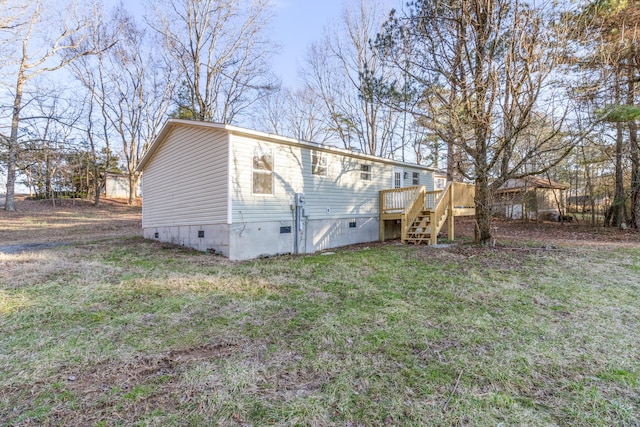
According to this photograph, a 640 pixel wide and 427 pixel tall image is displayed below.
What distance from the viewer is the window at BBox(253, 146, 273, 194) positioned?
846 cm

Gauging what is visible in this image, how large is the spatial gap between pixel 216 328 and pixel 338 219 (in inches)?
286

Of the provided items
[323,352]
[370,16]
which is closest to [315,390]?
[323,352]

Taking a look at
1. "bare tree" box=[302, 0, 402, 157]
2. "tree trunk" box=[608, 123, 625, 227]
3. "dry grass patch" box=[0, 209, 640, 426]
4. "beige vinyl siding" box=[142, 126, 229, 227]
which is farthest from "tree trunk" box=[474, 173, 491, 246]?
"bare tree" box=[302, 0, 402, 157]

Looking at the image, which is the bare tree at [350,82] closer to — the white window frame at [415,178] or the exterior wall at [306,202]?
the white window frame at [415,178]

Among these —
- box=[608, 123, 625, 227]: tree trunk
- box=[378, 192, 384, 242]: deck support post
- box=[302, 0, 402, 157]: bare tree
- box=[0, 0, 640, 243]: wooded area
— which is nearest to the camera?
box=[0, 0, 640, 243]: wooded area

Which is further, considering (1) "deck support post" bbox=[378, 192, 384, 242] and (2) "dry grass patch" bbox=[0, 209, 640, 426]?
(1) "deck support post" bbox=[378, 192, 384, 242]

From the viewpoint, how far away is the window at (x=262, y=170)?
8.46 m

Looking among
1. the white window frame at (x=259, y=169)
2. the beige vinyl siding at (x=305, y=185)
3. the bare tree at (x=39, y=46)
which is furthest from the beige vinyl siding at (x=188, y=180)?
the bare tree at (x=39, y=46)

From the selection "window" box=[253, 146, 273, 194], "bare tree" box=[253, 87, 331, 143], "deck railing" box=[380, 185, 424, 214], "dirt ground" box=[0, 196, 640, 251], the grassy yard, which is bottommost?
the grassy yard

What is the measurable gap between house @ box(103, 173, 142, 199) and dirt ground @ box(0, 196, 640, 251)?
10.2ft

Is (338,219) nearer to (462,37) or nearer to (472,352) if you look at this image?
(462,37)

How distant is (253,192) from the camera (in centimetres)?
838

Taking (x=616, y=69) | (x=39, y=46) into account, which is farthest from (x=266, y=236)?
(x=39, y=46)

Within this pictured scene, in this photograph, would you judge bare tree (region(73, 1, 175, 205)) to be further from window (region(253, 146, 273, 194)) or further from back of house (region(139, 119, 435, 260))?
window (region(253, 146, 273, 194))
